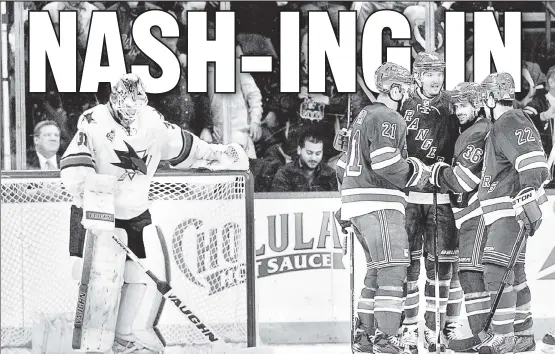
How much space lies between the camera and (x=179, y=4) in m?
6.09

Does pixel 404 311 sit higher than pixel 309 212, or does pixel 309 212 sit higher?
pixel 309 212

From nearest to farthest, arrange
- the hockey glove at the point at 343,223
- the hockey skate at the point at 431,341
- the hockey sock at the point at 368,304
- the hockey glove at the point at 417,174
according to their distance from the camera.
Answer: the hockey glove at the point at 417,174, the hockey sock at the point at 368,304, the hockey glove at the point at 343,223, the hockey skate at the point at 431,341

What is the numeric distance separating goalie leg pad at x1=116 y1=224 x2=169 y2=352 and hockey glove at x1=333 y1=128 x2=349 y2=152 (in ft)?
3.13

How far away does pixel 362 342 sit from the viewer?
19.2ft

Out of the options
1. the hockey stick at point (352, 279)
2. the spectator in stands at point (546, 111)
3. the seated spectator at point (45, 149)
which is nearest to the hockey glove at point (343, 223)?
the hockey stick at point (352, 279)

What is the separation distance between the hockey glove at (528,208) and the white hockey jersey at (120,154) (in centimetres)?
161

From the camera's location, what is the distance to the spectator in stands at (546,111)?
6.13m

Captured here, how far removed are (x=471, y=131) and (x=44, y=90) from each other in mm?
2044

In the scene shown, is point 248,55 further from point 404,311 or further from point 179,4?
point 404,311

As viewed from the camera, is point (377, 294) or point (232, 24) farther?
point (232, 24)

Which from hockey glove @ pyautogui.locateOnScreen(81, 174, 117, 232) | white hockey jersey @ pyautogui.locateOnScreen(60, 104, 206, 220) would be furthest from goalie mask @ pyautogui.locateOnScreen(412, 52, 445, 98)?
hockey glove @ pyautogui.locateOnScreen(81, 174, 117, 232)

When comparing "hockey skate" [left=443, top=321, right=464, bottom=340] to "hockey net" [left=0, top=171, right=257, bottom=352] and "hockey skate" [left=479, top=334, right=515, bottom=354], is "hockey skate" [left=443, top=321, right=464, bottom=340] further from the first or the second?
"hockey net" [left=0, top=171, right=257, bottom=352]

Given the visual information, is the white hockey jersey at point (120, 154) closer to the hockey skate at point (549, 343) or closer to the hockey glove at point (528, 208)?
the hockey glove at point (528, 208)

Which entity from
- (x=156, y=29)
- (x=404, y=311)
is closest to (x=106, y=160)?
(x=156, y=29)
